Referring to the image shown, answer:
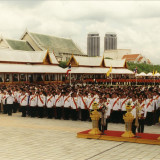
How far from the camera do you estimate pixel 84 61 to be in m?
66.9

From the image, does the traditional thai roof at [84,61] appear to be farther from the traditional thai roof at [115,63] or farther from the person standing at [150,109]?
the person standing at [150,109]

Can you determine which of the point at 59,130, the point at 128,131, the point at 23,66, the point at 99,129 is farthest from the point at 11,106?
the point at 23,66

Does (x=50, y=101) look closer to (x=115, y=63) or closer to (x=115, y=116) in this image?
(x=115, y=116)

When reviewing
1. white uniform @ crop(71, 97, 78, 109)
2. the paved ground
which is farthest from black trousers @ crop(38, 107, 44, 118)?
the paved ground

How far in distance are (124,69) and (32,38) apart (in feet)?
91.1

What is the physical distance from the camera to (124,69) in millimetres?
76438

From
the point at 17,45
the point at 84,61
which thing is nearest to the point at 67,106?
the point at 84,61

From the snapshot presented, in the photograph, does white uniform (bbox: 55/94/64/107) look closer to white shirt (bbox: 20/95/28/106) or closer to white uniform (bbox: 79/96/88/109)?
white uniform (bbox: 79/96/88/109)

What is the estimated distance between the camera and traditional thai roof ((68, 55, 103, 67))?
64.2 metres

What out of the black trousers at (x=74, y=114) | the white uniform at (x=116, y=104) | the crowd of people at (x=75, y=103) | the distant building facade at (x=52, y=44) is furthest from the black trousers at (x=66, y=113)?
the distant building facade at (x=52, y=44)

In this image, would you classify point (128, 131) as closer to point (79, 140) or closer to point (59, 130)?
point (79, 140)

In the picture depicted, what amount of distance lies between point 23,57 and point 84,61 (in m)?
17.7

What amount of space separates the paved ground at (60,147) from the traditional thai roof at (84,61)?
160 feet

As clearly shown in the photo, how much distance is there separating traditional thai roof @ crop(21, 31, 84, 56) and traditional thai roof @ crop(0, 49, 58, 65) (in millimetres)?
31666
